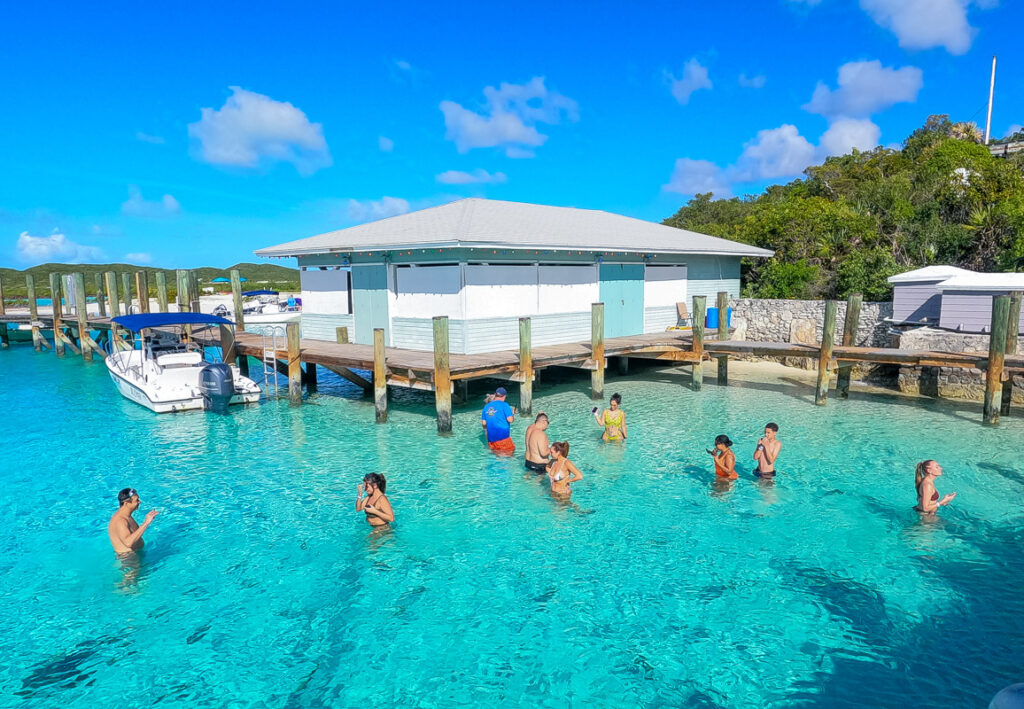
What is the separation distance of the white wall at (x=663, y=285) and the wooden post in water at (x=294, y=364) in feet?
36.1

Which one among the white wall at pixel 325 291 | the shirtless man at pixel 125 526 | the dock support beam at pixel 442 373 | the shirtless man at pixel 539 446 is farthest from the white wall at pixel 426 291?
the shirtless man at pixel 125 526

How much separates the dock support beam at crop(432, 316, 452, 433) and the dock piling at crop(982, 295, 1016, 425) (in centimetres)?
1175

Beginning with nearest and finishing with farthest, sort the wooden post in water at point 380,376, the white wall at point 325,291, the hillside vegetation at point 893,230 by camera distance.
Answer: the wooden post in water at point 380,376
the white wall at point 325,291
the hillside vegetation at point 893,230

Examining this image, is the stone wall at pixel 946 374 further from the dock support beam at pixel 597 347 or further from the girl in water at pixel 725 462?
the girl in water at pixel 725 462

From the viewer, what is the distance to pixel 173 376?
1727 cm

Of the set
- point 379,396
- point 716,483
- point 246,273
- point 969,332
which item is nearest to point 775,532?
point 716,483

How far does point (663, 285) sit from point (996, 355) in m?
9.80

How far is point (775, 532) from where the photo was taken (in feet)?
29.5

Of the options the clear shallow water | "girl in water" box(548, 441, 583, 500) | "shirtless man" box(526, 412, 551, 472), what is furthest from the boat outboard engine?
"girl in water" box(548, 441, 583, 500)

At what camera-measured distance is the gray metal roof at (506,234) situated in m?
15.9

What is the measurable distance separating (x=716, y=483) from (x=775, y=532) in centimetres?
192

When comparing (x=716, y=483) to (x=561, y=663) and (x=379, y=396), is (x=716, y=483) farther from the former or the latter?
(x=379, y=396)

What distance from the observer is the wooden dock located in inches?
545

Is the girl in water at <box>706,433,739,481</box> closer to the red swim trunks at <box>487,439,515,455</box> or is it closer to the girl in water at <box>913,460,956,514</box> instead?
the girl in water at <box>913,460,956,514</box>
